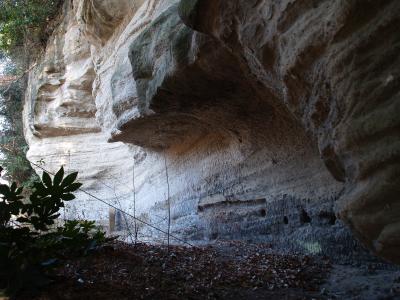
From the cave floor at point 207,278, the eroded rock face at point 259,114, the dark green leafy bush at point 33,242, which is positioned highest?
the eroded rock face at point 259,114

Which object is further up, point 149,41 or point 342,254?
point 149,41

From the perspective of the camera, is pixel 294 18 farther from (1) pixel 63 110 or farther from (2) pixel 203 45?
(1) pixel 63 110

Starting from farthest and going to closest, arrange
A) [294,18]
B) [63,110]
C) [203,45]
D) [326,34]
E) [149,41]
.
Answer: [63,110] → [149,41] → [203,45] → [294,18] → [326,34]

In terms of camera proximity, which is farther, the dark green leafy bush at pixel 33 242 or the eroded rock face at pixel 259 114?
the dark green leafy bush at pixel 33 242

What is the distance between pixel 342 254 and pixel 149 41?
2.54 m

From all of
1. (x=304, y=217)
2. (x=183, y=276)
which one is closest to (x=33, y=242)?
(x=183, y=276)

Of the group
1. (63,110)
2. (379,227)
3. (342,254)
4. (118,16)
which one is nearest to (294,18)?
(379,227)

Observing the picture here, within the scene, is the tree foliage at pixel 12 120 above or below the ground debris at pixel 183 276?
above

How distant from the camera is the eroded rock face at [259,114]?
1.47 m

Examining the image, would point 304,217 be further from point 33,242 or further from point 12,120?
point 12,120

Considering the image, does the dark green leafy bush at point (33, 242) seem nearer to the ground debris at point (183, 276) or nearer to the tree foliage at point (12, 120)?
the ground debris at point (183, 276)

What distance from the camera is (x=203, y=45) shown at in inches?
111

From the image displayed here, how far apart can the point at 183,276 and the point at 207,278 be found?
0.51 ft

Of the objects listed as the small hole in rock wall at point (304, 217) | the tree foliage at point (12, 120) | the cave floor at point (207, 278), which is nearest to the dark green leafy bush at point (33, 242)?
the cave floor at point (207, 278)
